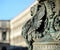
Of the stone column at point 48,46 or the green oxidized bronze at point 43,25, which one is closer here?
the stone column at point 48,46

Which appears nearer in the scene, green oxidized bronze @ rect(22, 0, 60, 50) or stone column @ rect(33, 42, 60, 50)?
stone column @ rect(33, 42, 60, 50)

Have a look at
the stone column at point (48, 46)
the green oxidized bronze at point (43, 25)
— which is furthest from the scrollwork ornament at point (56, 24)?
the stone column at point (48, 46)

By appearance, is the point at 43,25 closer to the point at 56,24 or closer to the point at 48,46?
the point at 56,24

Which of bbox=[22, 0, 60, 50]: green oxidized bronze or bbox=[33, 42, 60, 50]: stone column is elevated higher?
bbox=[22, 0, 60, 50]: green oxidized bronze

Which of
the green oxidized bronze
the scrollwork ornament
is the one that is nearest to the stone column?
the green oxidized bronze

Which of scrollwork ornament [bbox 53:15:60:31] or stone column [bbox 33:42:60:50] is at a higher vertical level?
scrollwork ornament [bbox 53:15:60:31]

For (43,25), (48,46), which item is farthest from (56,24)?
(48,46)

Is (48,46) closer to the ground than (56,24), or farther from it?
closer to the ground

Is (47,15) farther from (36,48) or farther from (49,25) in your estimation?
(36,48)

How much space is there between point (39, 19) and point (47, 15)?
0.14m

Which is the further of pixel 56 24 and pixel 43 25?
pixel 43 25

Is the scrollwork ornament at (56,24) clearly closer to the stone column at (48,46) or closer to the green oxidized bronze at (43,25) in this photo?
the green oxidized bronze at (43,25)

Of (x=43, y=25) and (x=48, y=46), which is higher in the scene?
(x=43, y=25)

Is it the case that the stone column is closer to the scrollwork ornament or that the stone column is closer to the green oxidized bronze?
the green oxidized bronze
